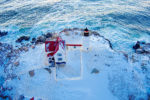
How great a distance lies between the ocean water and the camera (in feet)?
126

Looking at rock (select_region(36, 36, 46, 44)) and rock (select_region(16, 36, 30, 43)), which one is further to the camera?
rock (select_region(16, 36, 30, 43))

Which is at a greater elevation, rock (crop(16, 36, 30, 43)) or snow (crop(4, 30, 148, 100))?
rock (crop(16, 36, 30, 43))

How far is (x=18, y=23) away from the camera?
45562mm

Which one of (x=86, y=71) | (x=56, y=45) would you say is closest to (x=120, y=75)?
(x=86, y=71)

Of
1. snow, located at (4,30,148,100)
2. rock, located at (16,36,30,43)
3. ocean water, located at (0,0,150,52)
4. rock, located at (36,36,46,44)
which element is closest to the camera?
snow, located at (4,30,148,100)

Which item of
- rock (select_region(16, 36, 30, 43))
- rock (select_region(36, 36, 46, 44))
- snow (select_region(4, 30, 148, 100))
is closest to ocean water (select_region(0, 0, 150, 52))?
rock (select_region(16, 36, 30, 43))

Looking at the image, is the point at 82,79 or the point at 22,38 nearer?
the point at 82,79

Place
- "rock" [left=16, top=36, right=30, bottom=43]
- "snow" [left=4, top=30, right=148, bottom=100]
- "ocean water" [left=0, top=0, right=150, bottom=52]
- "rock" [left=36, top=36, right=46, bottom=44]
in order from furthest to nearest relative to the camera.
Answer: "ocean water" [left=0, top=0, right=150, bottom=52] → "rock" [left=16, top=36, right=30, bottom=43] → "rock" [left=36, top=36, right=46, bottom=44] → "snow" [left=4, top=30, right=148, bottom=100]

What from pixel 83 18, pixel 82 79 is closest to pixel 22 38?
pixel 82 79

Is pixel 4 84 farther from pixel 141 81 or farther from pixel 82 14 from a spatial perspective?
pixel 82 14

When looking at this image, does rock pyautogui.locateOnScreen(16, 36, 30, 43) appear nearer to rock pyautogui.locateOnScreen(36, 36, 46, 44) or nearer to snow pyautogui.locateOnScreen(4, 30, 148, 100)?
rock pyautogui.locateOnScreen(36, 36, 46, 44)

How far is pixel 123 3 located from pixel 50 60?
55988 millimetres

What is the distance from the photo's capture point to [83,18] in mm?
47719

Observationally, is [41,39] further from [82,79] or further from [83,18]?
[83,18]
